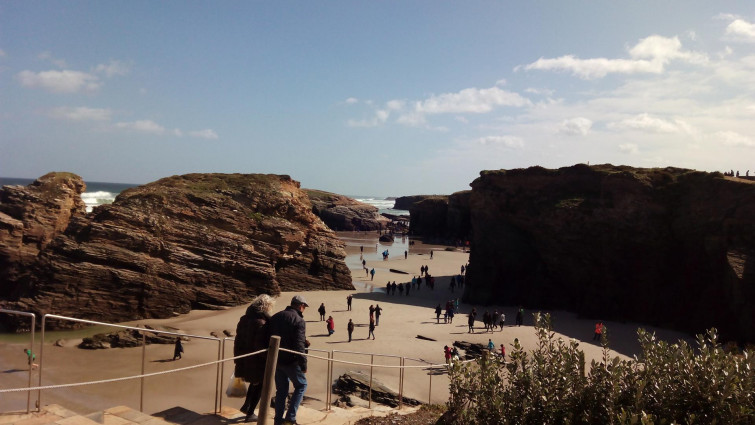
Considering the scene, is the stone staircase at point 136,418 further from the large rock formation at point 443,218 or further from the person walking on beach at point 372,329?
the large rock formation at point 443,218

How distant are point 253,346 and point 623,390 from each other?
14.9ft

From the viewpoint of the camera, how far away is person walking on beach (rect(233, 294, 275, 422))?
20.7 ft

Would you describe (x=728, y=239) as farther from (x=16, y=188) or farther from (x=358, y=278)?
(x=16, y=188)

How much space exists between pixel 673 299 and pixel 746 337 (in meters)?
4.48

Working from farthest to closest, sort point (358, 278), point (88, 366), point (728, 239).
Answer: point (358, 278) < point (728, 239) < point (88, 366)

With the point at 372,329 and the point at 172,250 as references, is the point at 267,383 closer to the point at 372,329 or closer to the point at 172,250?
the point at 372,329

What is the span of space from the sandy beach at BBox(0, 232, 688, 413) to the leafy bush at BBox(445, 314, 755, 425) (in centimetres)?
480

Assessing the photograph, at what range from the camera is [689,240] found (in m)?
23.6

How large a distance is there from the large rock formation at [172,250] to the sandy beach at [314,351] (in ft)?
4.25

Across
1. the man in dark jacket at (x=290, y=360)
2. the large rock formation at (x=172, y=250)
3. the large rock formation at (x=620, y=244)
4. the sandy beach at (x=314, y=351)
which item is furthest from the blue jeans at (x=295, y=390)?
the large rock formation at (x=620, y=244)

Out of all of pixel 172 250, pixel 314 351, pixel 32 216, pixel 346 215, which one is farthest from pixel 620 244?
pixel 346 215

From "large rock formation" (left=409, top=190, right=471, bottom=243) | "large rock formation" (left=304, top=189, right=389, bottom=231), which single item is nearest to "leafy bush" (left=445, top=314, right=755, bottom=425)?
"large rock formation" (left=409, top=190, right=471, bottom=243)

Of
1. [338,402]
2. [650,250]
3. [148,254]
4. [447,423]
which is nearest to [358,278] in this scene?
[148,254]

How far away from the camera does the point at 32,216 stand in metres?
25.9
